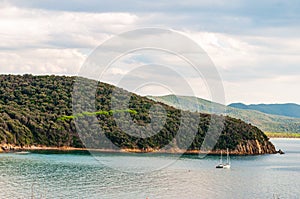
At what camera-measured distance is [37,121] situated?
14250 cm

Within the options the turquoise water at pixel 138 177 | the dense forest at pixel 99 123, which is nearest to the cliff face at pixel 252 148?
the dense forest at pixel 99 123

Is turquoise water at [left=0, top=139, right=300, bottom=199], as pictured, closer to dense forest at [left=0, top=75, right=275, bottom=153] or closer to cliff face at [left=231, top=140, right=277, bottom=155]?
dense forest at [left=0, top=75, right=275, bottom=153]

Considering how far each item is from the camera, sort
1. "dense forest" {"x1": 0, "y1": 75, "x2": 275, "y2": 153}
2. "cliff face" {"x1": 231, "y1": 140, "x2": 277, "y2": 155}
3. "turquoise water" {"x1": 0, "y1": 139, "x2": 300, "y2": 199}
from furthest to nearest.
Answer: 1. "cliff face" {"x1": 231, "y1": 140, "x2": 277, "y2": 155}
2. "dense forest" {"x1": 0, "y1": 75, "x2": 275, "y2": 153}
3. "turquoise water" {"x1": 0, "y1": 139, "x2": 300, "y2": 199}

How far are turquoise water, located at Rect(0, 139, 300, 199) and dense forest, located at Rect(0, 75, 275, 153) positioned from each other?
13.0 metres

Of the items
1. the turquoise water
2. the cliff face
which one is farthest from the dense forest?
the turquoise water

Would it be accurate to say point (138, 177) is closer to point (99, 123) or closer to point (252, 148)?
point (99, 123)

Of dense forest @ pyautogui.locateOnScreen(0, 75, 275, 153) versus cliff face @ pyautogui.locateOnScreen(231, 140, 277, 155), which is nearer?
dense forest @ pyautogui.locateOnScreen(0, 75, 275, 153)

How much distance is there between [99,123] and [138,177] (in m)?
53.6

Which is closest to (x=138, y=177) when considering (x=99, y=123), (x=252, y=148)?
(x=99, y=123)

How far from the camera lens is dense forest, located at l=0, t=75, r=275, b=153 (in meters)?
139

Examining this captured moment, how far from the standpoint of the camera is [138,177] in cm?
8988

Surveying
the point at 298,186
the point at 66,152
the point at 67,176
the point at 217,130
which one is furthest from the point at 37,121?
the point at 298,186

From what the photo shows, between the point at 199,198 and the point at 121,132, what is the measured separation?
76231mm

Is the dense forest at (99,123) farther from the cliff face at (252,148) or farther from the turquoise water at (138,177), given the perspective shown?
the turquoise water at (138,177)
